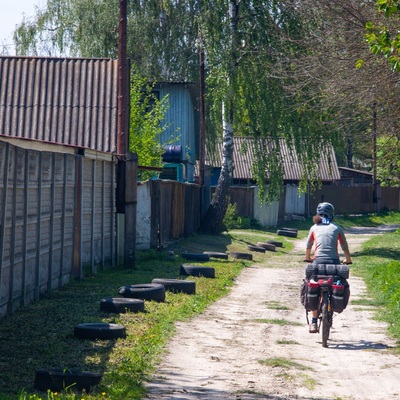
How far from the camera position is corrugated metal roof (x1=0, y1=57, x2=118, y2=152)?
23.0 m

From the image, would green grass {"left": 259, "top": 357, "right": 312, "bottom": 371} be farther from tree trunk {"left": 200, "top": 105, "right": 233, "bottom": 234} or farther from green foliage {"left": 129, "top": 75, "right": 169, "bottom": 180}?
tree trunk {"left": 200, "top": 105, "right": 233, "bottom": 234}

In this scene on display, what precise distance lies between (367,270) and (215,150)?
17.7m

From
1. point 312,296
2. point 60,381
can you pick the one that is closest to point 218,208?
point 312,296

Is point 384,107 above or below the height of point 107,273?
above

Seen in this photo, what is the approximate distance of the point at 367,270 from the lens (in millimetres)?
20750

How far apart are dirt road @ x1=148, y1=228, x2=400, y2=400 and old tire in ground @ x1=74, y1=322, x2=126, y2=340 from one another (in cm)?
60

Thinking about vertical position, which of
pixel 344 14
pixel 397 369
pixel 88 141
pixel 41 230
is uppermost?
pixel 344 14

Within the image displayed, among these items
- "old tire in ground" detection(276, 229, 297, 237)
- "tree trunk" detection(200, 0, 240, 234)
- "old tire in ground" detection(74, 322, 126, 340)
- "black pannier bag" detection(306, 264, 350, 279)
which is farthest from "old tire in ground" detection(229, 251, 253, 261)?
"old tire in ground" detection(74, 322, 126, 340)

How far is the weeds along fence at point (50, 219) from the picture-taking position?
435 inches

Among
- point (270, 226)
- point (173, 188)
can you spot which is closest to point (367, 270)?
point (173, 188)

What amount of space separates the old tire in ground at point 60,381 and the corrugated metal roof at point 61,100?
1538cm

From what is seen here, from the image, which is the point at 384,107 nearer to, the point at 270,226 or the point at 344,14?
the point at 344,14

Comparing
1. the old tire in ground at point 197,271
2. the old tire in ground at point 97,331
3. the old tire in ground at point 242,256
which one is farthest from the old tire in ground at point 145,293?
the old tire in ground at point 242,256

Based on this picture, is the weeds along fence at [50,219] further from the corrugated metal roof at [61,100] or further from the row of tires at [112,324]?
the corrugated metal roof at [61,100]
